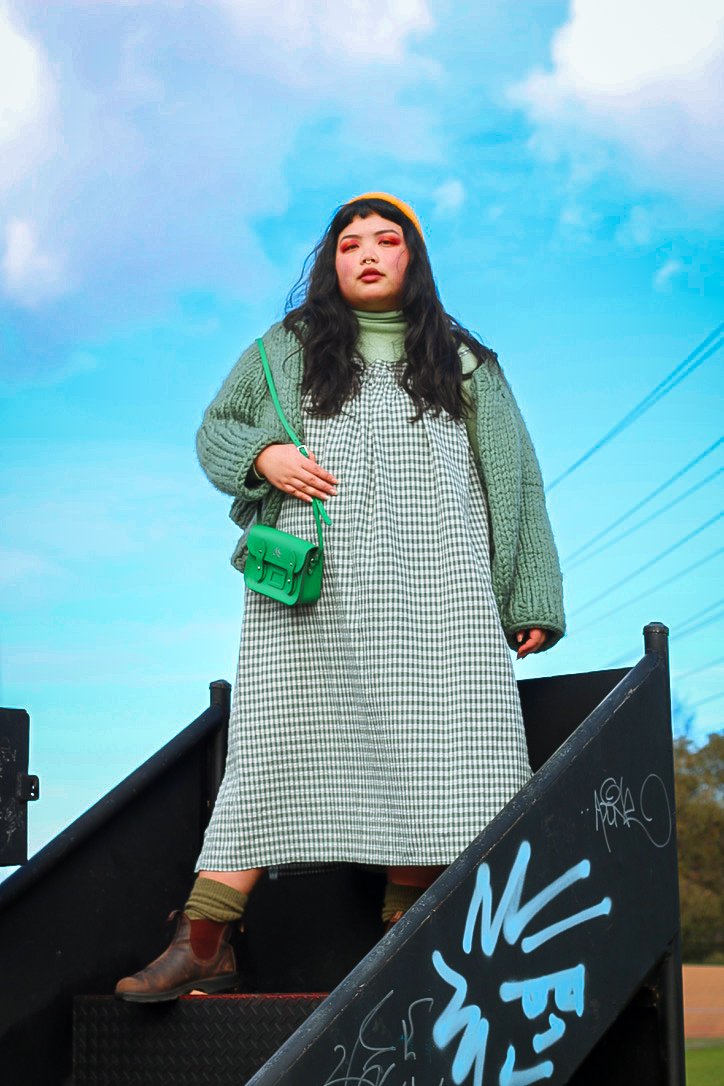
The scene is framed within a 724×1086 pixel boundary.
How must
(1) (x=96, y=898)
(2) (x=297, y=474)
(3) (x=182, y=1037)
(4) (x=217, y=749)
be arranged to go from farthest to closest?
(4) (x=217, y=749) → (1) (x=96, y=898) → (2) (x=297, y=474) → (3) (x=182, y=1037)

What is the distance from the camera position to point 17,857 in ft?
8.48

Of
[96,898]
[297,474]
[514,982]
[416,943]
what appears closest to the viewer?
[416,943]

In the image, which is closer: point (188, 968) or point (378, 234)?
point (188, 968)

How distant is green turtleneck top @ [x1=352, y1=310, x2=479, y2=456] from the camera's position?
10.1 ft

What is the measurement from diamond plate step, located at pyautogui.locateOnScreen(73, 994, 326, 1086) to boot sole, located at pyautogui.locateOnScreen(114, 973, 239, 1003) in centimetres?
2

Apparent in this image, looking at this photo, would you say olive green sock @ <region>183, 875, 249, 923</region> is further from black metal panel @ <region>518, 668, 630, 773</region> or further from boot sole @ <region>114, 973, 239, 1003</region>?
black metal panel @ <region>518, 668, 630, 773</region>

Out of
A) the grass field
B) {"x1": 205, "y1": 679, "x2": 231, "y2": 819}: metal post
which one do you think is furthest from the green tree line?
{"x1": 205, "y1": 679, "x2": 231, "y2": 819}: metal post

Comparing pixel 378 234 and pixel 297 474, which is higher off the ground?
pixel 378 234

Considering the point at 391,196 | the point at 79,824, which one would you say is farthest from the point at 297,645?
the point at 391,196

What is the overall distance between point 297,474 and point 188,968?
1015 millimetres

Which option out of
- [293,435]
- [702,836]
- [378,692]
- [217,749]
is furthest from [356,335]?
[702,836]

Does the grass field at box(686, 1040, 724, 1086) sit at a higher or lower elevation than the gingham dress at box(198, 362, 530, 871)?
lower

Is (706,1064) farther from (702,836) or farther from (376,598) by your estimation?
(702,836)

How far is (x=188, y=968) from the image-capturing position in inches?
103
